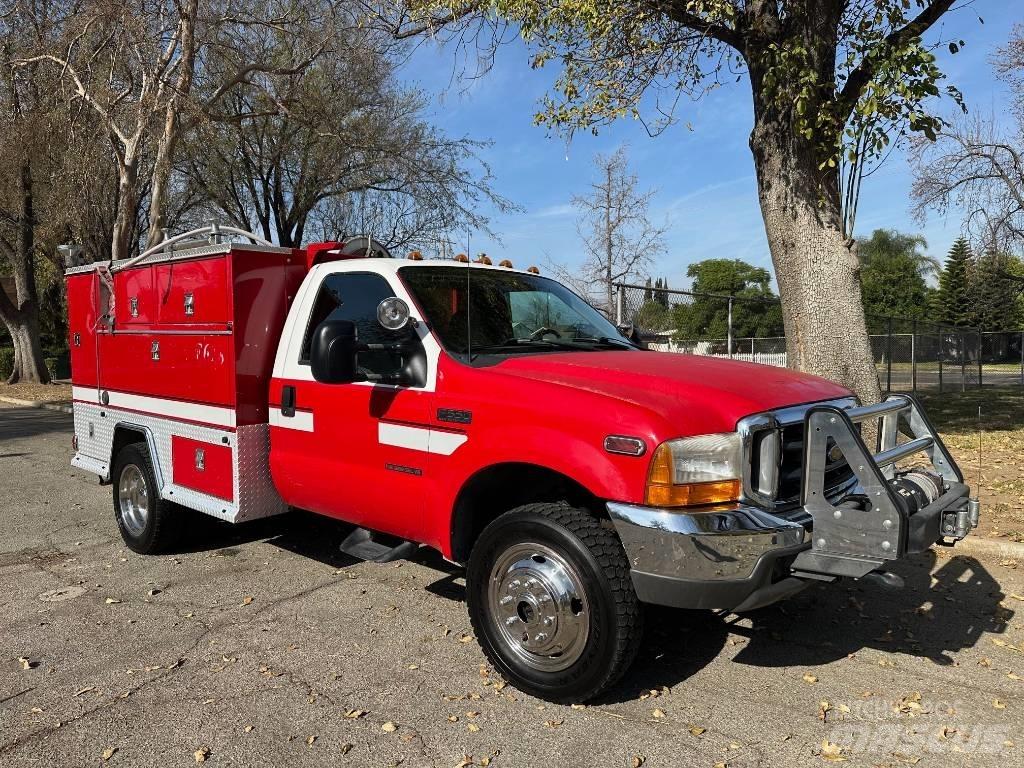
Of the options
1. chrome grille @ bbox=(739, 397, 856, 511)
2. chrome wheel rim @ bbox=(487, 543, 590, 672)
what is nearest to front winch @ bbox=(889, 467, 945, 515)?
chrome grille @ bbox=(739, 397, 856, 511)

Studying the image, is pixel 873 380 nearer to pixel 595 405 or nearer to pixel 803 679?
pixel 803 679

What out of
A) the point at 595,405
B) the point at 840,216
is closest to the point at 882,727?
the point at 595,405

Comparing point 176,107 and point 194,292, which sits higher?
point 176,107

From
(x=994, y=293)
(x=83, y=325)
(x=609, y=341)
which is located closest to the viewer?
(x=609, y=341)

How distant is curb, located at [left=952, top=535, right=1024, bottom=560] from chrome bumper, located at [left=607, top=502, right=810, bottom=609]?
11.4ft

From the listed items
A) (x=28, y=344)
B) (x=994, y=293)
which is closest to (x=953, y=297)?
(x=994, y=293)

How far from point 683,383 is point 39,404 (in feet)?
63.4

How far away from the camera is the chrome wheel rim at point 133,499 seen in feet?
19.5

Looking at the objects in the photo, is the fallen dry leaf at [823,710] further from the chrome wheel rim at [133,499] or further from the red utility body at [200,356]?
the chrome wheel rim at [133,499]

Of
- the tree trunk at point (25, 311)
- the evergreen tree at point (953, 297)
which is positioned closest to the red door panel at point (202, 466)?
the tree trunk at point (25, 311)

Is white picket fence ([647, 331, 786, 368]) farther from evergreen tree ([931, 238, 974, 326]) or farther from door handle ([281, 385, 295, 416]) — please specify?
evergreen tree ([931, 238, 974, 326])

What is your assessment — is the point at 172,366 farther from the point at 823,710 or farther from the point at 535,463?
the point at 823,710

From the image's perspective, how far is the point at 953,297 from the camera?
67750mm

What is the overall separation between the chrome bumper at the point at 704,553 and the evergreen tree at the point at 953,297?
71286 mm
